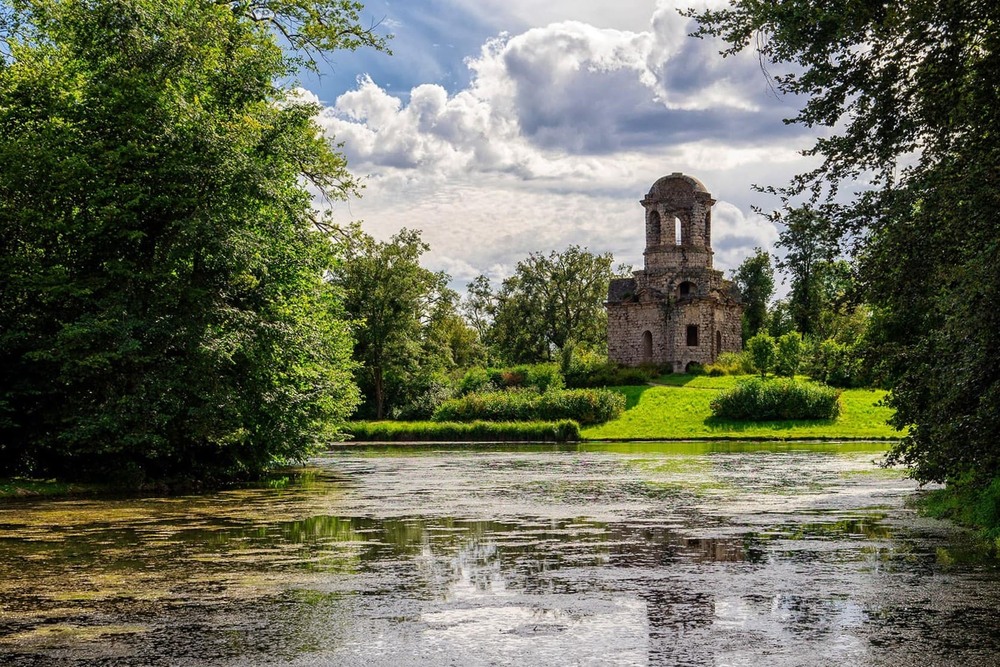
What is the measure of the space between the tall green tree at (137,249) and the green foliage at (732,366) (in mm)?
47997

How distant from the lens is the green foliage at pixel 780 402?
51.9 metres

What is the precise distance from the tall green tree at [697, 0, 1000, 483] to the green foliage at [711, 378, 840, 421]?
3993cm

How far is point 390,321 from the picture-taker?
6600 cm

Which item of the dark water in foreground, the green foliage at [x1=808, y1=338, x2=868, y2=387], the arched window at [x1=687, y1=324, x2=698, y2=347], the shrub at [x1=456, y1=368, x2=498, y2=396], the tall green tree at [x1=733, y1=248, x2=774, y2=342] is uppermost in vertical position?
the tall green tree at [x1=733, y1=248, x2=774, y2=342]

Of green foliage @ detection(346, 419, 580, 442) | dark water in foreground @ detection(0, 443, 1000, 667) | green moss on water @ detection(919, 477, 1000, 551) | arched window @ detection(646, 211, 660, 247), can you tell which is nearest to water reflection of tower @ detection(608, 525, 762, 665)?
dark water in foreground @ detection(0, 443, 1000, 667)

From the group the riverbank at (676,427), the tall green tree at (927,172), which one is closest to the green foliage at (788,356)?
the riverbank at (676,427)

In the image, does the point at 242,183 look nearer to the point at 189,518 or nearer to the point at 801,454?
the point at 189,518

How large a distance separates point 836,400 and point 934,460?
42407mm

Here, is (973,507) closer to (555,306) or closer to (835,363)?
(835,363)

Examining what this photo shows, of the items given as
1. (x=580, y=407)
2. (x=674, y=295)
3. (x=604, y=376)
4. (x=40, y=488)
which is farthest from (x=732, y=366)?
(x=40, y=488)

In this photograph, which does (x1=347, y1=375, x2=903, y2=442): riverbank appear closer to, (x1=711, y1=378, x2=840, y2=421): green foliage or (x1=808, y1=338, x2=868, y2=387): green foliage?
(x1=711, y1=378, x2=840, y2=421): green foliage

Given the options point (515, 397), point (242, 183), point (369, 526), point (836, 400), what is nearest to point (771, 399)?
point (836, 400)

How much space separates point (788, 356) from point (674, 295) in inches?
532

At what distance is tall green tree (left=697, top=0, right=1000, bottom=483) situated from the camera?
9.89 m
